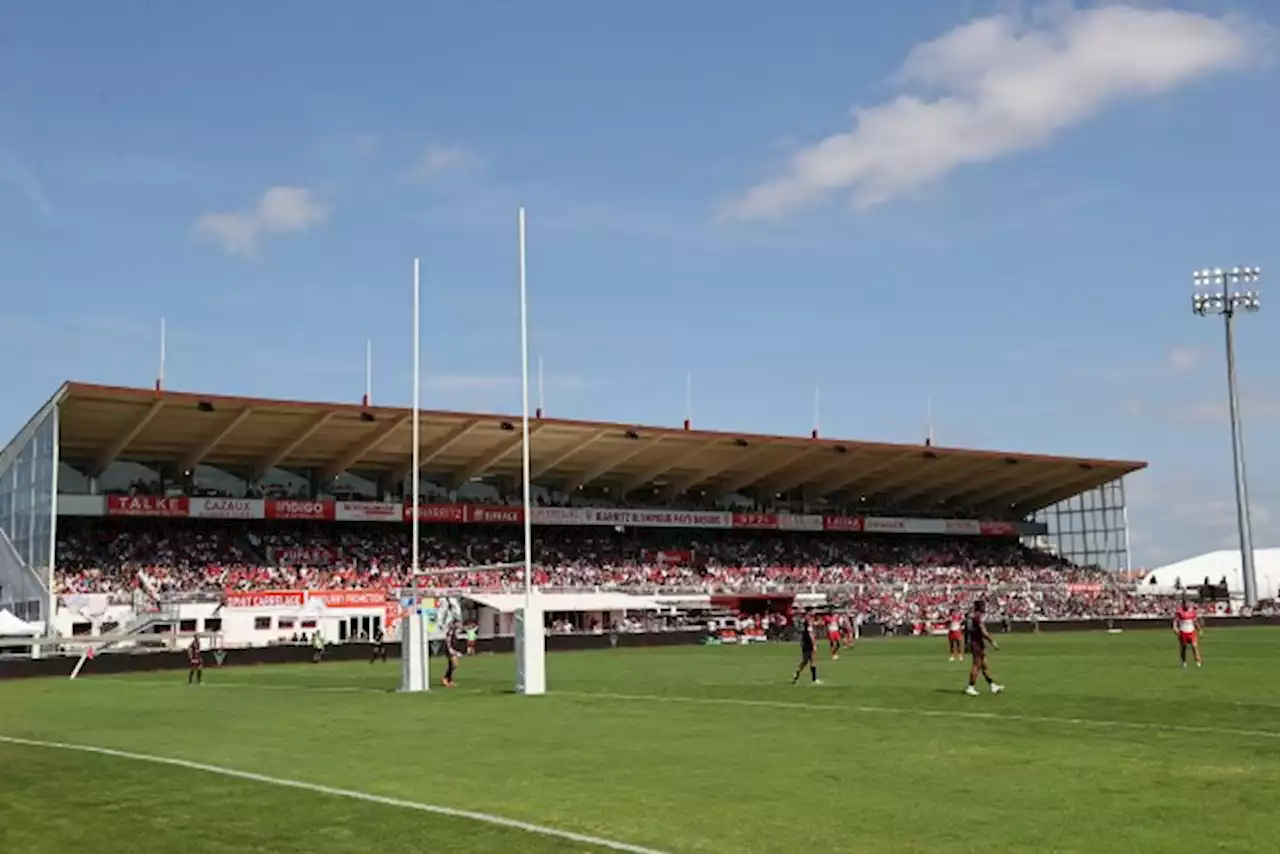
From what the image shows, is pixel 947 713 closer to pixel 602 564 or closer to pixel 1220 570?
pixel 602 564

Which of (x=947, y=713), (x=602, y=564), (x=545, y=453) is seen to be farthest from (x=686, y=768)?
(x=602, y=564)

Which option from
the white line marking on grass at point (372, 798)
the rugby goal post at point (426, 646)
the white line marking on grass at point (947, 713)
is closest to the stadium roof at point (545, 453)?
the rugby goal post at point (426, 646)

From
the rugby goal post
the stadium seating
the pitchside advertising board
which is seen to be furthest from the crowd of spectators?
the rugby goal post

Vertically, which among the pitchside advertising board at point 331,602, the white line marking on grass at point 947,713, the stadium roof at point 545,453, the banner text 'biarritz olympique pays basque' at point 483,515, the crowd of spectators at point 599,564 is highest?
the stadium roof at point 545,453

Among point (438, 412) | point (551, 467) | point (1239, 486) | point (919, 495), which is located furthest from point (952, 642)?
point (919, 495)

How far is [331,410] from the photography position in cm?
7175

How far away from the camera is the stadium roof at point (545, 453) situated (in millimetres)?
70438

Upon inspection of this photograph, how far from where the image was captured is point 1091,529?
11219cm

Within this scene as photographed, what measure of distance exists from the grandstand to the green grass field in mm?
37478

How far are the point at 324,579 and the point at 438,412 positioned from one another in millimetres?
11456

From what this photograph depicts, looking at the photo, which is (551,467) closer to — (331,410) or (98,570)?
(331,410)

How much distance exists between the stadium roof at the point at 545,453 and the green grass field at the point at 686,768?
129 feet

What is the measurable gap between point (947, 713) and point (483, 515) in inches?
2469

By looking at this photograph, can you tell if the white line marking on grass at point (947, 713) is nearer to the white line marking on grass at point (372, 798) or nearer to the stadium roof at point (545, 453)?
the white line marking on grass at point (372, 798)
